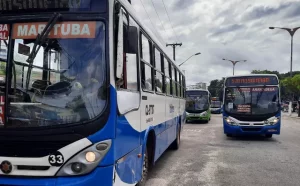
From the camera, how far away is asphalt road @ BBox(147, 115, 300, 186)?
698 centimetres

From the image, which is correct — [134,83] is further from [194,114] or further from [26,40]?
[194,114]

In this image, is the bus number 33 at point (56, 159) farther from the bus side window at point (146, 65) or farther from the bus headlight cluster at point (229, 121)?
the bus headlight cluster at point (229, 121)

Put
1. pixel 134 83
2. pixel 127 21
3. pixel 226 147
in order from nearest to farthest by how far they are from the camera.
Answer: pixel 127 21
pixel 134 83
pixel 226 147

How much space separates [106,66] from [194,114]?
2345 centimetres

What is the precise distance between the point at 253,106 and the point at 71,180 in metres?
11.5

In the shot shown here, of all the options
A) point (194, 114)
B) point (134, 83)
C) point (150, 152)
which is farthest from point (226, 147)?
point (194, 114)

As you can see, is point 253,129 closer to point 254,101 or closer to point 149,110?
point 254,101

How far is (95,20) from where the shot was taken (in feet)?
12.8

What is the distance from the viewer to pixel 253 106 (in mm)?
13969

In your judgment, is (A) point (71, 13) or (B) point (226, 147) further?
(B) point (226, 147)

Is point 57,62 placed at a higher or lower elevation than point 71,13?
lower

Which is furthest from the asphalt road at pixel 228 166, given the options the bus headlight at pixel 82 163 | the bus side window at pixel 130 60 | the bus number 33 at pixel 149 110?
the bus headlight at pixel 82 163

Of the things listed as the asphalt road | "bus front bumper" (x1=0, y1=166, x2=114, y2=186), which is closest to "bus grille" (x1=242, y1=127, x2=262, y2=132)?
the asphalt road

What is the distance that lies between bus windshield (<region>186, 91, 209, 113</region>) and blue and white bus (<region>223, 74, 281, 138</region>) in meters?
12.4
